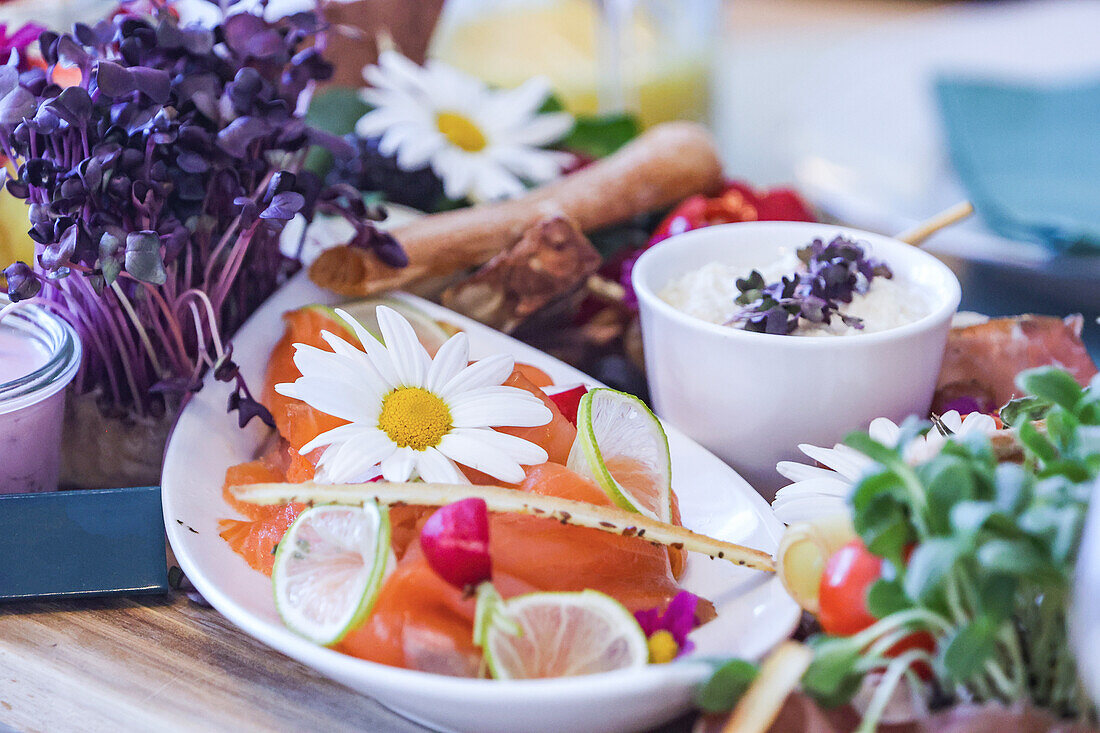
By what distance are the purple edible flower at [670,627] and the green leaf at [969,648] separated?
0.14 meters

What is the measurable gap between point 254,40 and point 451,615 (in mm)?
475

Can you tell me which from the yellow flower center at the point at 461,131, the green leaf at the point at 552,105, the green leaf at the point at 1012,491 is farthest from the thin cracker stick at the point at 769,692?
the green leaf at the point at 552,105

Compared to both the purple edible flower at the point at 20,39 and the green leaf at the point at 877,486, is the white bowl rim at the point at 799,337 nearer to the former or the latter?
the green leaf at the point at 877,486

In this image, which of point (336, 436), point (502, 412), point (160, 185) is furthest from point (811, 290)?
point (160, 185)

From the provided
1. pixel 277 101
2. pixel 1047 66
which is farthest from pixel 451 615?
pixel 1047 66

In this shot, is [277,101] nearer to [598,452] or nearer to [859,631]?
[598,452]

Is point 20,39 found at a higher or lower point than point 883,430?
higher

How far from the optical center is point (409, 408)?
2.03 feet

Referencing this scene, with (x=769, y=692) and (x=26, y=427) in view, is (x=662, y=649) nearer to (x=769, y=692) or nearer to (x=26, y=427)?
(x=769, y=692)

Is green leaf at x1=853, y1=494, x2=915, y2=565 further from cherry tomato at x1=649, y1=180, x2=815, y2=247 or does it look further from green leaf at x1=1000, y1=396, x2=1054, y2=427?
cherry tomato at x1=649, y1=180, x2=815, y2=247

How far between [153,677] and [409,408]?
220mm

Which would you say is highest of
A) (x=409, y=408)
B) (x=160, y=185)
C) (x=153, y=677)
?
(x=160, y=185)

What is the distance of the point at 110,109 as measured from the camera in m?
0.66

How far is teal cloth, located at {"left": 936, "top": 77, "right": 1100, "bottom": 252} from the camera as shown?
38.3 inches
